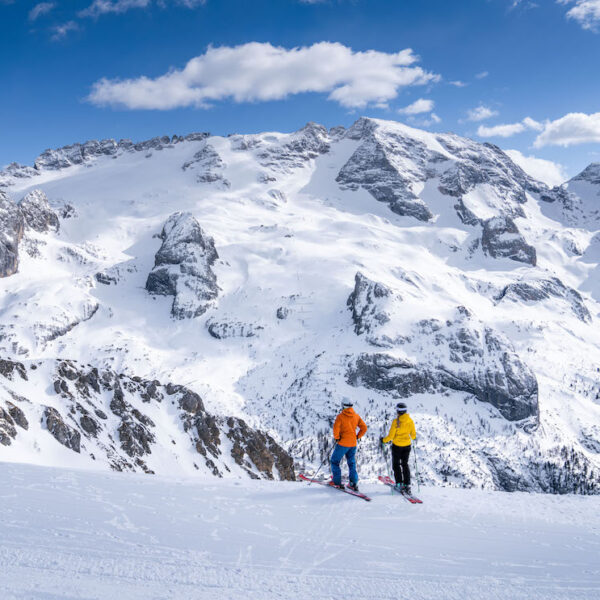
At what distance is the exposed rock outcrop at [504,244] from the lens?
17562 cm

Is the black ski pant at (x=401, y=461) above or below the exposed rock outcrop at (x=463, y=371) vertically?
above

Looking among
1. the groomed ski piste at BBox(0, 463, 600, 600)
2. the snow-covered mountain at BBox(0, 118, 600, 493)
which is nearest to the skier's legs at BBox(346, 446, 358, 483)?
the groomed ski piste at BBox(0, 463, 600, 600)

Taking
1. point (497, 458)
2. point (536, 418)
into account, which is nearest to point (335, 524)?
point (497, 458)

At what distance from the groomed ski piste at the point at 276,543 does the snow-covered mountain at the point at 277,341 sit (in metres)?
21.6

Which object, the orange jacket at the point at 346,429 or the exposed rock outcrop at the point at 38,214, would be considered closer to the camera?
the orange jacket at the point at 346,429

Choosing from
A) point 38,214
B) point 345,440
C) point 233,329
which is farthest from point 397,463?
point 38,214

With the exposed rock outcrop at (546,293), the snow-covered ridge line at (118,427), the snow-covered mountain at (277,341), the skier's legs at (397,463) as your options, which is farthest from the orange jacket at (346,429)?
the exposed rock outcrop at (546,293)

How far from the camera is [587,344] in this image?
431ft

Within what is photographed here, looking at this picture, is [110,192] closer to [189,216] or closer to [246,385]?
[189,216]

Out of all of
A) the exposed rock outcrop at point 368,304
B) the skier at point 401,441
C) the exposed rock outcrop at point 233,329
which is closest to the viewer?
the skier at point 401,441

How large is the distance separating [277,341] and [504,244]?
4373 inches

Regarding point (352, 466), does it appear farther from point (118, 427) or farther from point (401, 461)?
point (118, 427)

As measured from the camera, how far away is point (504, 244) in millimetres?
176500

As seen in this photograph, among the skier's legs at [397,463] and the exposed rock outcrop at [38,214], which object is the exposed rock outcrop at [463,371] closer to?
the skier's legs at [397,463]
